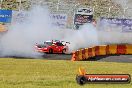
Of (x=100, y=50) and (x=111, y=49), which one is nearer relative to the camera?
(x=100, y=50)

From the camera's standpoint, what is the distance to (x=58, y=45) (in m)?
33.9

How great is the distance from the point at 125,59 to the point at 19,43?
27.9ft

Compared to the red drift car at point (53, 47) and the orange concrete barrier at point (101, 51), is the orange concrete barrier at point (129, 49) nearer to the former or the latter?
the orange concrete barrier at point (101, 51)

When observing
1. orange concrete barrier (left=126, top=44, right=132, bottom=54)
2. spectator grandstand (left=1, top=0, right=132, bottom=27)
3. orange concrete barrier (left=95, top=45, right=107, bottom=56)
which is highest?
spectator grandstand (left=1, top=0, right=132, bottom=27)

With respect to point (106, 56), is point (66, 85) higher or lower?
higher

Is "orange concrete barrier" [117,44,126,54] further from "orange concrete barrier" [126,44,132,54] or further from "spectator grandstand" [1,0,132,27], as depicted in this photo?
"spectator grandstand" [1,0,132,27]

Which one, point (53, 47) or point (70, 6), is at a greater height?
point (70, 6)

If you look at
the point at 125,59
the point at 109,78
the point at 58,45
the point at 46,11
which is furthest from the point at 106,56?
the point at 109,78

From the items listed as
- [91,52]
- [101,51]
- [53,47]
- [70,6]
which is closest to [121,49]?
[101,51]

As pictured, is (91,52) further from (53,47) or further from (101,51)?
(53,47)

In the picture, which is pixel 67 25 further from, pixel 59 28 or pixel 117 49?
pixel 117 49

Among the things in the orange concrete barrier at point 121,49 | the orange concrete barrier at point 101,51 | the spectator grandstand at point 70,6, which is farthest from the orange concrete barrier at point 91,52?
the spectator grandstand at point 70,6

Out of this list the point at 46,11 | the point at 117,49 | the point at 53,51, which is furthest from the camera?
the point at 46,11

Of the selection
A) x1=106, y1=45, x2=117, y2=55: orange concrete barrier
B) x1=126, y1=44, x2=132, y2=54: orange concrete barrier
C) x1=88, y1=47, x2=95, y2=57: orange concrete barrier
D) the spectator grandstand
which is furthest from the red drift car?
the spectator grandstand
